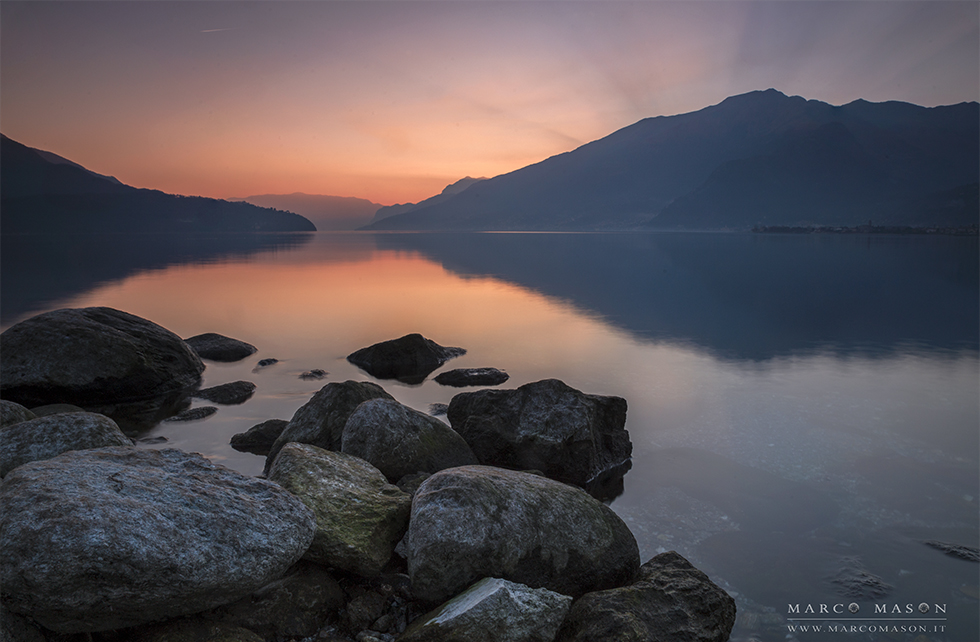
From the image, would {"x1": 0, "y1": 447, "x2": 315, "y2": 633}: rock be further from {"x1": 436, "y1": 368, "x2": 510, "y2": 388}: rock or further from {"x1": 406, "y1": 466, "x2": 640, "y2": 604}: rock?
{"x1": 436, "y1": 368, "x2": 510, "y2": 388}: rock

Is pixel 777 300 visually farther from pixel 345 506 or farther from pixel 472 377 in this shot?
pixel 345 506

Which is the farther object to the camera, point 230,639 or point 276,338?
point 276,338

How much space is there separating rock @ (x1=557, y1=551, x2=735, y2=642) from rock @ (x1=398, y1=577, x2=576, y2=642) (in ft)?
0.83

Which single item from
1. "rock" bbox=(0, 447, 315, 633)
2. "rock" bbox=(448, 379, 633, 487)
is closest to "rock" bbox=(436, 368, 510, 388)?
"rock" bbox=(448, 379, 633, 487)

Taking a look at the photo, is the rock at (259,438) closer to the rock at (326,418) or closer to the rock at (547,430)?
the rock at (326,418)

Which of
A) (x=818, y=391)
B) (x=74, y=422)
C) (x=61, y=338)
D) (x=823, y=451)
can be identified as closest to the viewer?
(x=74, y=422)

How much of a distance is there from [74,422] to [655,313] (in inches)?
1065

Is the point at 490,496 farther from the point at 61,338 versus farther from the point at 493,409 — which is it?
the point at 61,338

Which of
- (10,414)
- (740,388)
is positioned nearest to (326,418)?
(10,414)

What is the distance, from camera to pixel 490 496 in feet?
19.5

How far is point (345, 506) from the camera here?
249 inches

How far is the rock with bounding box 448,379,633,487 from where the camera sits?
31.6ft

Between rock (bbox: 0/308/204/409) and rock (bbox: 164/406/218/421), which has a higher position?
rock (bbox: 0/308/204/409)

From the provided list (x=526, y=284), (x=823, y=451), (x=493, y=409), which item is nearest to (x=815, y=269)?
(x=526, y=284)
